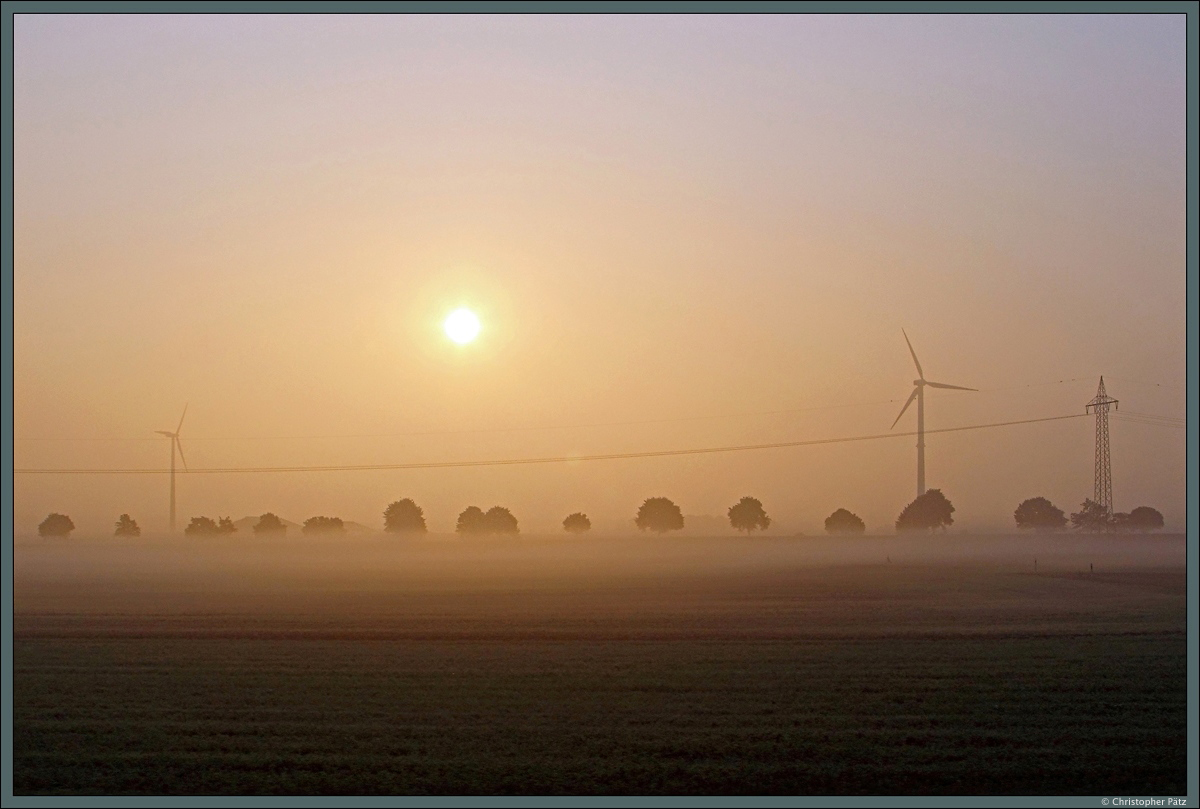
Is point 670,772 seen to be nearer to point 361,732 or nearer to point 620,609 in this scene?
point 361,732

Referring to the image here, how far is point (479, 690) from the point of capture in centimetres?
2917

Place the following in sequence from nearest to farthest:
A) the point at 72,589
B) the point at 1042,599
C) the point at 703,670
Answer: the point at 703,670
the point at 1042,599
the point at 72,589

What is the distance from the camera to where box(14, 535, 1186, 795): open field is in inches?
813

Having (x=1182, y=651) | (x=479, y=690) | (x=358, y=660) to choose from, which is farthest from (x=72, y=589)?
(x=1182, y=651)

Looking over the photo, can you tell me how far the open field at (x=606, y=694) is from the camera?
2066 cm

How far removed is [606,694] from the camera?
28.5 meters

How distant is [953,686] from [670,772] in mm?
11732

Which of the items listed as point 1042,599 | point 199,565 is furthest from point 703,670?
point 199,565

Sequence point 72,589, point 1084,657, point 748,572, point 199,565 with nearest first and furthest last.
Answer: point 1084,657 → point 72,589 → point 748,572 → point 199,565

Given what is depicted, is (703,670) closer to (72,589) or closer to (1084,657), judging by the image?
(1084,657)

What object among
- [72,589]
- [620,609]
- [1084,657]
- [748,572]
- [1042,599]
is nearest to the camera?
[1084,657]

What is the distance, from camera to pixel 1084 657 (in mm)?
34500

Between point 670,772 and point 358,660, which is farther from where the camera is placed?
point 358,660

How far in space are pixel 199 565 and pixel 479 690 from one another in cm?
9561
